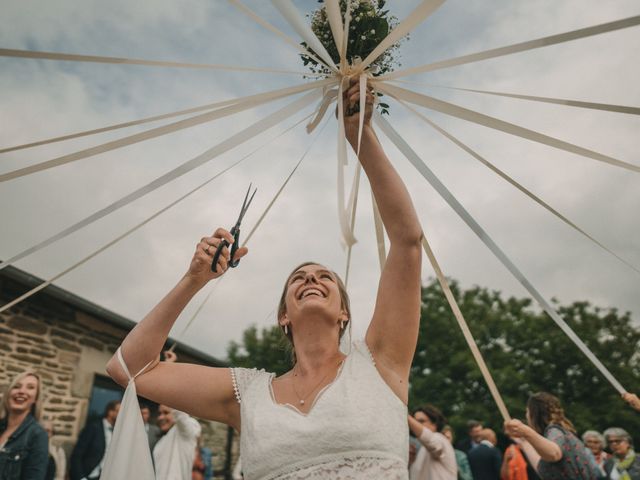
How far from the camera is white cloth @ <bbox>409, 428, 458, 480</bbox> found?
4.32 m

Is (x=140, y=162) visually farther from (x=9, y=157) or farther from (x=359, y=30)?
(x=359, y=30)

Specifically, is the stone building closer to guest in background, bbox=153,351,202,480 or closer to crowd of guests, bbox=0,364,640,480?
crowd of guests, bbox=0,364,640,480

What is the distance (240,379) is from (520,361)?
1084 inches

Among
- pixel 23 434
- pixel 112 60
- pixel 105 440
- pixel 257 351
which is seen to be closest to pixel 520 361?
pixel 257 351

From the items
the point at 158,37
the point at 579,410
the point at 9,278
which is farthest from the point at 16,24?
the point at 579,410

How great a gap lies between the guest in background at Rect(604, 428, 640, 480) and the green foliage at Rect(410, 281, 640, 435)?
61.5ft

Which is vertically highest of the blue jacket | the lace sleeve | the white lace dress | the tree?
the tree

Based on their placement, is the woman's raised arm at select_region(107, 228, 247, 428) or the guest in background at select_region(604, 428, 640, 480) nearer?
the woman's raised arm at select_region(107, 228, 247, 428)

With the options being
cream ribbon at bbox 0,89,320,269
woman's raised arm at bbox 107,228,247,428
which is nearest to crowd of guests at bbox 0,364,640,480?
woman's raised arm at bbox 107,228,247,428

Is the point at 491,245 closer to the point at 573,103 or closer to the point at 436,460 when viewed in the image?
the point at 573,103

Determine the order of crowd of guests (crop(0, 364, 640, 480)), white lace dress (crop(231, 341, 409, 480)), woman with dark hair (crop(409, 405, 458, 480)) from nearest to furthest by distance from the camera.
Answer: white lace dress (crop(231, 341, 409, 480)) → crowd of guests (crop(0, 364, 640, 480)) → woman with dark hair (crop(409, 405, 458, 480))

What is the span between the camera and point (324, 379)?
1755 mm

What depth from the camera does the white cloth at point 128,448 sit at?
1.60 meters

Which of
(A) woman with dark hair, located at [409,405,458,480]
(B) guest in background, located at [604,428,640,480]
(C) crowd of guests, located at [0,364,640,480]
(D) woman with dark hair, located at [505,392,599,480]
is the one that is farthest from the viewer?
(B) guest in background, located at [604,428,640,480]
